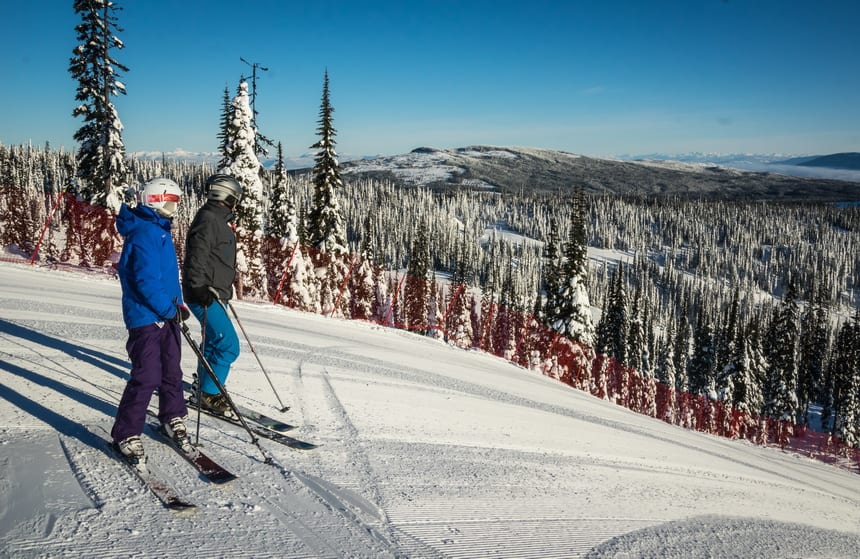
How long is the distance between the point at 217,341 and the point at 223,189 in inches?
58.9

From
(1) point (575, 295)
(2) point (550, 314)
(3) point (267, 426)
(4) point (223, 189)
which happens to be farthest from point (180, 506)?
(2) point (550, 314)

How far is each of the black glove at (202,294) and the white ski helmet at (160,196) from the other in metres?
0.79

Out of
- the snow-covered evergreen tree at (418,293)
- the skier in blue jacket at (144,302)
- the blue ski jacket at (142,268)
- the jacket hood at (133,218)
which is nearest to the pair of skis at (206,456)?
the skier in blue jacket at (144,302)

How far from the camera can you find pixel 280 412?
5.57 metres

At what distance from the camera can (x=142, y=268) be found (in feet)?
12.8

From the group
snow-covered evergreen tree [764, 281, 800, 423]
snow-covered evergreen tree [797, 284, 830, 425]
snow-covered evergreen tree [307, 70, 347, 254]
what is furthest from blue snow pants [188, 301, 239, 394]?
snow-covered evergreen tree [797, 284, 830, 425]

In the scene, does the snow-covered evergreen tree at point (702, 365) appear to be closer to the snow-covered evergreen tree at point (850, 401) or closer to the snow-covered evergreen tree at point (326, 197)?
the snow-covered evergreen tree at point (850, 401)

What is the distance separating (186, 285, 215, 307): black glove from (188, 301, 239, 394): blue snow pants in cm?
24

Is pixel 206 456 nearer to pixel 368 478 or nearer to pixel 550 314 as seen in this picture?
pixel 368 478

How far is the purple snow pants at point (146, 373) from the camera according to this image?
3.86m

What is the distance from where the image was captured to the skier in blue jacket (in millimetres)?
3865

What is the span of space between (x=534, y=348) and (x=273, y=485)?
A: 35.0 m

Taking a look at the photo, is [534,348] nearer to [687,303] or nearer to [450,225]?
[687,303]

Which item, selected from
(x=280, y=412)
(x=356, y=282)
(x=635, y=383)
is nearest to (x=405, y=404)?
(x=280, y=412)
